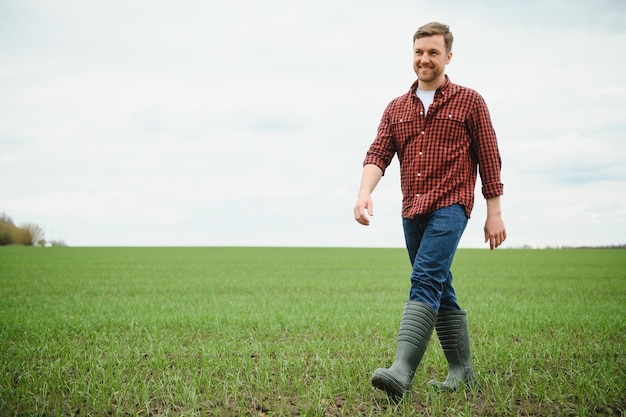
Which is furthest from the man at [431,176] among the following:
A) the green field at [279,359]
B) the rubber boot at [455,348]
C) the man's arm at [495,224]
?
the green field at [279,359]

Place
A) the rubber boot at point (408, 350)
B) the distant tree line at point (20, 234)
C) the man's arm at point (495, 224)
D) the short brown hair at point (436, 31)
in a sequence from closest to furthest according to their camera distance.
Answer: the rubber boot at point (408, 350) → the short brown hair at point (436, 31) → the man's arm at point (495, 224) → the distant tree line at point (20, 234)

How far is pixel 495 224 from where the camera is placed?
3.97 m

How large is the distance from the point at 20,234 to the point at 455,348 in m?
106

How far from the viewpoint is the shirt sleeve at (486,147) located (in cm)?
397

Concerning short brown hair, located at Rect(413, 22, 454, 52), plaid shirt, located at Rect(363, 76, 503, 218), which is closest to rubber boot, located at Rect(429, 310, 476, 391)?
plaid shirt, located at Rect(363, 76, 503, 218)

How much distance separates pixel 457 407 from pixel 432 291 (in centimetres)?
90

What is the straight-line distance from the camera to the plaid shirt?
3.88 metres

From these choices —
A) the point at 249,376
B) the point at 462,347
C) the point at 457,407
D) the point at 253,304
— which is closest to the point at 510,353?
the point at 462,347

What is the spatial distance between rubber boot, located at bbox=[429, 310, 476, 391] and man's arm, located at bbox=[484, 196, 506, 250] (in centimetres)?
68

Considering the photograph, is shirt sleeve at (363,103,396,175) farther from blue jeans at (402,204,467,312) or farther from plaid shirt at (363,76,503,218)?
blue jeans at (402,204,467,312)

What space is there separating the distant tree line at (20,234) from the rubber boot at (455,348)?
95897 mm

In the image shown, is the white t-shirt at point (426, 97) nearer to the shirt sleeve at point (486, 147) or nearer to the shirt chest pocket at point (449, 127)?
the shirt chest pocket at point (449, 127)

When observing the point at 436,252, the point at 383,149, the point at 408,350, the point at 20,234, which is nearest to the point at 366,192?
the point at 383,149

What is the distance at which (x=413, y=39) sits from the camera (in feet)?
13.1
